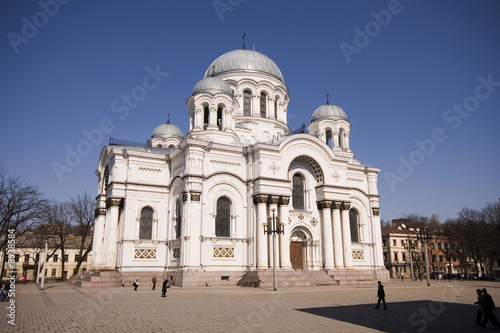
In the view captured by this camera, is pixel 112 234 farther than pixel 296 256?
No

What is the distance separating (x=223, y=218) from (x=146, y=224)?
5795mm

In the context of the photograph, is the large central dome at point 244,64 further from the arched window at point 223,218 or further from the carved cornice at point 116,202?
the carved cornice at point 116,202

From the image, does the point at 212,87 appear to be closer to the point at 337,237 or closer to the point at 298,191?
the point at 298,191

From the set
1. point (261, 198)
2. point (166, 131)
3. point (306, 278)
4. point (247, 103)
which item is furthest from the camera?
point (166, 131)

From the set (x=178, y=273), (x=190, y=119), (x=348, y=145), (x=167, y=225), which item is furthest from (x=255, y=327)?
(x=348, y=145)

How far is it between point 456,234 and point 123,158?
4358 cm

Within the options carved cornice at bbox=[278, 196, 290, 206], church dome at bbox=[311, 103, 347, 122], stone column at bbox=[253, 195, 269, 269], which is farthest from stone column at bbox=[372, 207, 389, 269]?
stone column at bbox=[253, 195, 269, 269]

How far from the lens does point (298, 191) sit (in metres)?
31.7

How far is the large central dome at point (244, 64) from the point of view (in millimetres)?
38344

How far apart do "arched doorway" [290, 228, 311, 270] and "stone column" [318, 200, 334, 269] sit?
1.31m

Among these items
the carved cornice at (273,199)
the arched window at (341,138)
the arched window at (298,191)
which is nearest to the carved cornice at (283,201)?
the carved cornice at (273,199)

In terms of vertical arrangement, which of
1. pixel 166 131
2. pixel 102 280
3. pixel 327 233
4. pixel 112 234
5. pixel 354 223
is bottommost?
pixel 102 280

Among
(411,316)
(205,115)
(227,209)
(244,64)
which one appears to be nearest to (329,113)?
(244,64)

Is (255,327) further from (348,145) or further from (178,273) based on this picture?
(348,145)
